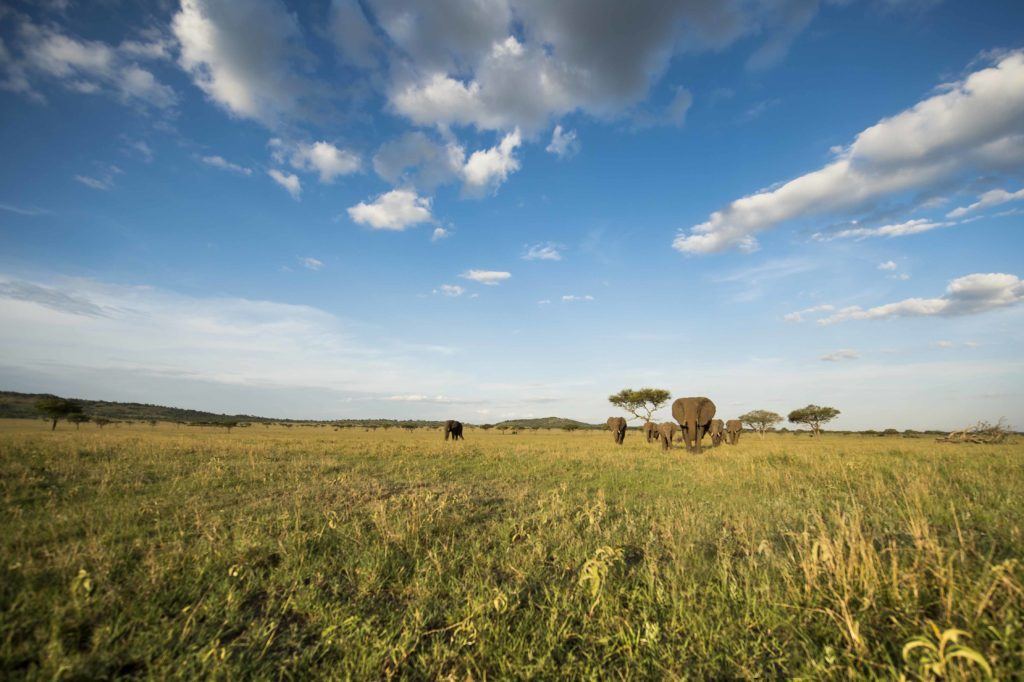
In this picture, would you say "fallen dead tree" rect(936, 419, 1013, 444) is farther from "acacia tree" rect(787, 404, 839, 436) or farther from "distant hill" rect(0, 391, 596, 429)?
Answer: "distant hill" rect(0, 391, 596, 429)

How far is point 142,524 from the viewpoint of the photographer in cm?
645

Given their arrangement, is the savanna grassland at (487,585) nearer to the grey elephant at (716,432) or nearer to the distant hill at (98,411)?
the grey elephant at (716,432)

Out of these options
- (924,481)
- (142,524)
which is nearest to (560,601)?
(142,524)

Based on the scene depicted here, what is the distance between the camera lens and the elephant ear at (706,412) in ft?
82.9

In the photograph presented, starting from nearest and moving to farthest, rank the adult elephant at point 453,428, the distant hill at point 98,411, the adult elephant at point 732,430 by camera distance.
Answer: the adult elephant at point 732,430 → the adult elephant at point 453,428 → the distant hill at point 98,411

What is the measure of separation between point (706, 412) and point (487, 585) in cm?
2381

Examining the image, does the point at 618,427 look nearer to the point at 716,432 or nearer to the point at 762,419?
the point at 716,432

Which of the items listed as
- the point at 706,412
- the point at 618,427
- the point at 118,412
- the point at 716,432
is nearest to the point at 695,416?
the point at 706,412

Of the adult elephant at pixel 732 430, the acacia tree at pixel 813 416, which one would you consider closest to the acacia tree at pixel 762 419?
the acacia tree at pixel 813 416

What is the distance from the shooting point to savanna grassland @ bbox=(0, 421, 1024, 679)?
3438 mm

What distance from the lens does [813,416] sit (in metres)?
78.2

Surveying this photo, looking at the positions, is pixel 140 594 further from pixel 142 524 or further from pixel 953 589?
pixel 953 589

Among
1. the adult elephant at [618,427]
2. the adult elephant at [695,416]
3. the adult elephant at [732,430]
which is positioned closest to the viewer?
the adult elephant at [695,416]

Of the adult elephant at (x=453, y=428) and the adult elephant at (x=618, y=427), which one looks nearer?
the adult elephant at (x=618, y=427)
